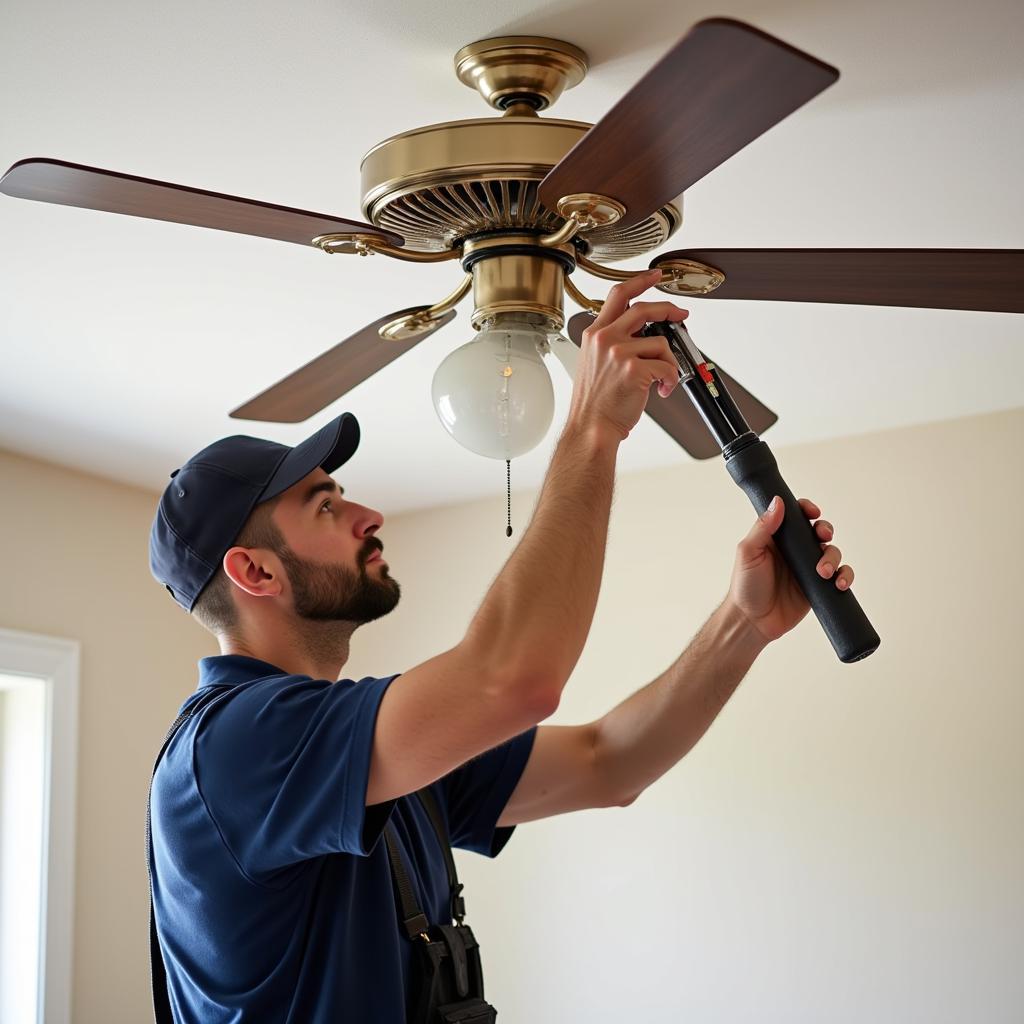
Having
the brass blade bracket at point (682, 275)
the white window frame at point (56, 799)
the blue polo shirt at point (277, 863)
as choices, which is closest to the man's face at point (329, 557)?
the blue polo shirt at point (277, 863)

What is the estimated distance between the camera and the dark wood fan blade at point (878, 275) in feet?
3.50

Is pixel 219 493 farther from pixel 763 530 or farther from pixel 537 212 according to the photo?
pixel 763 530

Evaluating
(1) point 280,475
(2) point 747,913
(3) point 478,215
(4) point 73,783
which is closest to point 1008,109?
(3) point 478,215

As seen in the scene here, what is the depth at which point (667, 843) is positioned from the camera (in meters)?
2.79

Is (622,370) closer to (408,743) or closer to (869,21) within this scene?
(408,743)

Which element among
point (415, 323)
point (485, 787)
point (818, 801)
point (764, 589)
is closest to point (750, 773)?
point (818, 801)

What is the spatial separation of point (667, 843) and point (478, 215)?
6.49 feet

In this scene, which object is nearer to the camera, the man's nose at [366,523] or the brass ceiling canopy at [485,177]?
the brass ceiling canopy at [485,177]

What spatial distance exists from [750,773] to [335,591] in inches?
68.5

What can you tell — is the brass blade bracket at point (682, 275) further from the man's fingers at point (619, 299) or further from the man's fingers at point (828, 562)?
the man's fingers at point (828, 562)

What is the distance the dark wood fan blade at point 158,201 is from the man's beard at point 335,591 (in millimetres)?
324

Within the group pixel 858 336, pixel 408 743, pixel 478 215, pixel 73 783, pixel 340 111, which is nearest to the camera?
pixel 408 743

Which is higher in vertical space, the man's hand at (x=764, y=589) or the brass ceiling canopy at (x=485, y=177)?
the brass ceiling canopy at (x=485, y=177)

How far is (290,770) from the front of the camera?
95 centimetres
